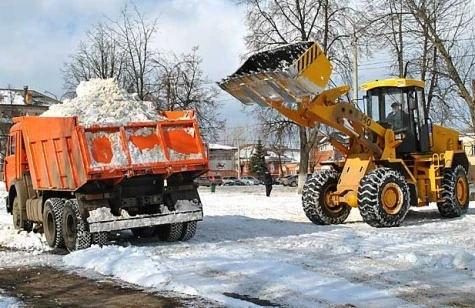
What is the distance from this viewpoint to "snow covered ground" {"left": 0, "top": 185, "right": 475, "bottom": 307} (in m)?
7.66

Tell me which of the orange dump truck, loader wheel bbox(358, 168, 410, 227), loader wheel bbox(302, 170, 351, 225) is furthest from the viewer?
loader wheel bbox(302, 170, 351, 225)

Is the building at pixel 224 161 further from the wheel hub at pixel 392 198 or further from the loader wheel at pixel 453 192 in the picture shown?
the wheel hub at pixel 392 198

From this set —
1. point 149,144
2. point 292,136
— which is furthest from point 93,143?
point 292,136

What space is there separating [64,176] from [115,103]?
65.0 inches

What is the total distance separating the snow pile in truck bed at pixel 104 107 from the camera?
12.0m

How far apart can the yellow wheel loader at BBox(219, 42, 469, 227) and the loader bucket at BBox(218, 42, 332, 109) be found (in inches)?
0.8

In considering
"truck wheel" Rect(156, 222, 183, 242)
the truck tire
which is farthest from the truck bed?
"truck wheel" Rect(156, 222, 183, 242)

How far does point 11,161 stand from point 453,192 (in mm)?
10199

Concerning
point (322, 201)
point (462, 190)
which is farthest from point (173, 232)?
point (462, 190)

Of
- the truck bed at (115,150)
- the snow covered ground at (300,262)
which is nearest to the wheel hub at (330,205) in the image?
the snow covered ground at (300,262)

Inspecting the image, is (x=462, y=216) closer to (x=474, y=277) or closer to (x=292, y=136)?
(x=474, y=277)

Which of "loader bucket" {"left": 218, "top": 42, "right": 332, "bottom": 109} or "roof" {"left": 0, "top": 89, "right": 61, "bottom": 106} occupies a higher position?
"roof" {"left": 0, "top": 89, "right": 61, "bottom": 106}

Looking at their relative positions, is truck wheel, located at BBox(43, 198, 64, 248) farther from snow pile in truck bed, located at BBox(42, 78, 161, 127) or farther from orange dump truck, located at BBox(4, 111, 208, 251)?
snow pile in truck bed, located at BBox(42, 78, 161, 127)

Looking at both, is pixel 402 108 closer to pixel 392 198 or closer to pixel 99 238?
pixel 392 198
